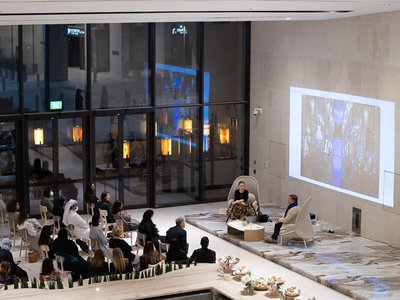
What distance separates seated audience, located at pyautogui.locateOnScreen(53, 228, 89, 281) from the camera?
588 inches

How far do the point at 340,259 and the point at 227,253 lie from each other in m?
2.22

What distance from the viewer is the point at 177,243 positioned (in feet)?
51.4

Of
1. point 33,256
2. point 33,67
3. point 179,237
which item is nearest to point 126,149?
point 33,67

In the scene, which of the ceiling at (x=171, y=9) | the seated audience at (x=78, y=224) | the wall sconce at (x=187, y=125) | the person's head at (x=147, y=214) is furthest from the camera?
the wall sconce at (x=187, y=125)

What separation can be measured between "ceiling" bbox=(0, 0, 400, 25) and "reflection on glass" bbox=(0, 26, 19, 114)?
363 cm

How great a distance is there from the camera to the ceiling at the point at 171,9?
1317 centimetres

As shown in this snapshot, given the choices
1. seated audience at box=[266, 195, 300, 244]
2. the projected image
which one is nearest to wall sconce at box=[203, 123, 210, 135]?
the projected image

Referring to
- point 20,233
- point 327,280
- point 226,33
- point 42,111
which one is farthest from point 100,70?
point 327,280

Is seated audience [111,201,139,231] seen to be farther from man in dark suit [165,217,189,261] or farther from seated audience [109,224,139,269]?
seated audience [109,224,139,269]

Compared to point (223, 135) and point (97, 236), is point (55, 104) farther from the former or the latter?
point (97, 236)

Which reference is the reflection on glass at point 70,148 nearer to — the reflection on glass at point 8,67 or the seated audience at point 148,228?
the reflection on glass at point 8,67

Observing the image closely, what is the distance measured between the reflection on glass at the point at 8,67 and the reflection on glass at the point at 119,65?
1.83 meters

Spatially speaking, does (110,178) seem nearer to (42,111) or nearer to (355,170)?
(42,111)

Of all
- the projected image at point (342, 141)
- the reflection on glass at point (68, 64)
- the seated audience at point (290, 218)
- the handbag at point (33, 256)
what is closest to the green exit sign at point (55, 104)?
the reflection on glass at point (68, 64)
